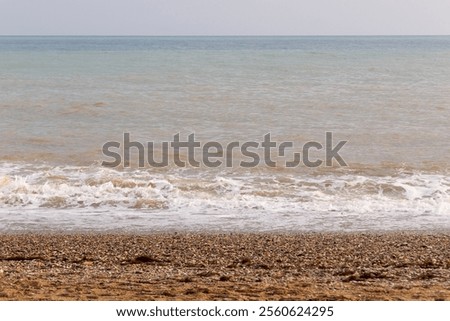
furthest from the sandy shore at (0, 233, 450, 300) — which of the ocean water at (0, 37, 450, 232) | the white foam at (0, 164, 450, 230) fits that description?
the white foam at (0, 164, 450, 230)

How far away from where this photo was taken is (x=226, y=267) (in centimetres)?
771

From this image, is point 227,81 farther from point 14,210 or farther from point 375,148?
point 14,210

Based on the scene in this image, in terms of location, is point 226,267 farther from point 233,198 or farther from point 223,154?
point 223,154

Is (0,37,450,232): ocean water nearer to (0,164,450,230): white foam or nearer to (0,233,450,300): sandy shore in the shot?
(0,164,450,230): white foam

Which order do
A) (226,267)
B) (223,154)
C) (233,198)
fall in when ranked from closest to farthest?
(226,267) → (233,198) → (223,154)

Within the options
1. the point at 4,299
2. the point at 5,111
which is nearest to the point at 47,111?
the point at 5,111

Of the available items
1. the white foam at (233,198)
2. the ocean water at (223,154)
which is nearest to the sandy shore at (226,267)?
the ocean water at (223,154)

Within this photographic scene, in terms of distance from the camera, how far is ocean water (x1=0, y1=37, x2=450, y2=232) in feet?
36.1

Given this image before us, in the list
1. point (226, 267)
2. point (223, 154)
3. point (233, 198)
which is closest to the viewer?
point (226, 267)

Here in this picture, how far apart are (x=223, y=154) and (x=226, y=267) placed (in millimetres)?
8757

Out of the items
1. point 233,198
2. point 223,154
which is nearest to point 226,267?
point 233,198

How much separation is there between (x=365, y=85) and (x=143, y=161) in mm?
→ 20679

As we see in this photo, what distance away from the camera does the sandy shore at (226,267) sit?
617 cm

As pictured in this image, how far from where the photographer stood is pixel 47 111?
23828mm
